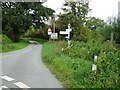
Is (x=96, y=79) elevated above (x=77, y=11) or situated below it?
below

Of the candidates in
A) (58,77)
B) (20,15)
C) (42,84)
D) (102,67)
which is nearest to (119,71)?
(102,67)

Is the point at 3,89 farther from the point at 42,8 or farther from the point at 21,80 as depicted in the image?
the point at 42,8

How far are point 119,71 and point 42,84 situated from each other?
3.13 meters

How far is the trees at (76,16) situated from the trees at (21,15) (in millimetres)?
9307

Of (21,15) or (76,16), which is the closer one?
(76,16)

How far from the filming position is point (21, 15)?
2911 cm

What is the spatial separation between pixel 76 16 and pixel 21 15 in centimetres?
1297

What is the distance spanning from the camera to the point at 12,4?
1193 inches

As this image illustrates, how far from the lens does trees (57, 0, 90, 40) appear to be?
22.1 metres

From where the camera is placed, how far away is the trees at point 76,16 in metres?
22.1

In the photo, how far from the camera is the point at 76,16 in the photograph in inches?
902

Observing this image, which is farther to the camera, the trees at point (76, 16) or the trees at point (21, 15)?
the trees at point (21, 15)

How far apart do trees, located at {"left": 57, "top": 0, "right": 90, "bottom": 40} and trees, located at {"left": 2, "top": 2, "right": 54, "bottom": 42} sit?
931cm

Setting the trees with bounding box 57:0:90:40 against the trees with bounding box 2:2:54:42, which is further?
the trees with bounding box 2:2:54:42
